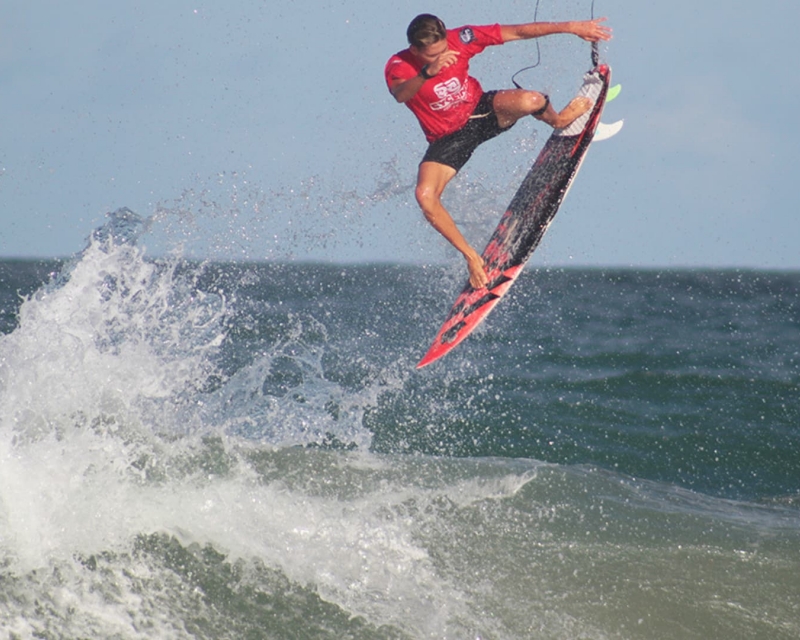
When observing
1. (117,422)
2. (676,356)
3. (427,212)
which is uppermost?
(427,212)

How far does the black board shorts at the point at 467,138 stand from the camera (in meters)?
6.53

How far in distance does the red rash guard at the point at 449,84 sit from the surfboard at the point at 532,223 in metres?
1.01

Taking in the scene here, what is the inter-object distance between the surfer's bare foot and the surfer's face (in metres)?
1.36

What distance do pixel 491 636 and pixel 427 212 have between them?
2.95 meters

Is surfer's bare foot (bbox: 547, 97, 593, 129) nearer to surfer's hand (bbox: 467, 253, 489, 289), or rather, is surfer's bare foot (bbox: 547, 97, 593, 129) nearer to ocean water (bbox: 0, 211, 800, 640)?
surfer's hand (bbox: 467, 253, 489, 289)

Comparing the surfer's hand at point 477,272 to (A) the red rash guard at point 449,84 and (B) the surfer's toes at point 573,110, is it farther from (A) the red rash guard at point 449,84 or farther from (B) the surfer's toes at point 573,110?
(B) the surfer's toes at point 573,110

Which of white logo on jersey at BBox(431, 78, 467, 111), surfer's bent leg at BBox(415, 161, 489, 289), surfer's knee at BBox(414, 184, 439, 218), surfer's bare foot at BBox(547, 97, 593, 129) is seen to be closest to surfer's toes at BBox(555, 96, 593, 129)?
surfer's bare foot at BBox(547, 97, 593, 129)

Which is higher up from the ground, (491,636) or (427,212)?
(427,212)

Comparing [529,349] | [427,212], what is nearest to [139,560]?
[427,212]

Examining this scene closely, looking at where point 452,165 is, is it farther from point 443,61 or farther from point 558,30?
point 558,30

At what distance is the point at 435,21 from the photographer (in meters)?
5.84

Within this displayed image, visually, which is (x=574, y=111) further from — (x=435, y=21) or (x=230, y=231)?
(x=230, y=231)

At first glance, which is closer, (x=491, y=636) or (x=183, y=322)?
(x=491, y=636)

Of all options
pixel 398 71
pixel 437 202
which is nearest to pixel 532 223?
pixel 437 202
